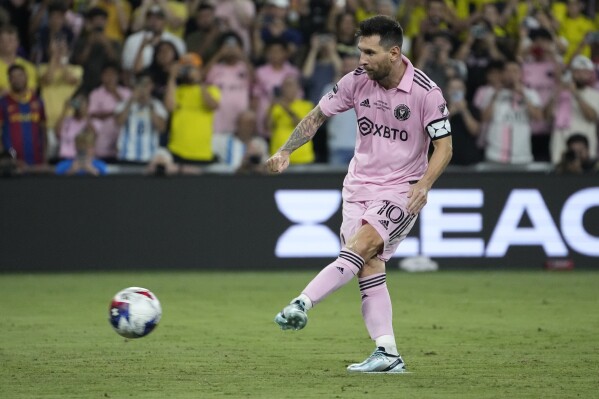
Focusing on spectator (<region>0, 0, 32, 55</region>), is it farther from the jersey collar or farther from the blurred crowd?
the jersey collar

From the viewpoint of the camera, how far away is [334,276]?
799cm

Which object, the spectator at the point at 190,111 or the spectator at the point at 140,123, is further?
the spectator at the point at 190,111

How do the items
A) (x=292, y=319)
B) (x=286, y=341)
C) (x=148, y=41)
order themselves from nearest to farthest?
1. (x=292, y=319)
2. (x=286, y=341)
3. (x=148, y=41)

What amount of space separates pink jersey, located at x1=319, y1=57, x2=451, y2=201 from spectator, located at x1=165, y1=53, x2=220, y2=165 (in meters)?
8.79

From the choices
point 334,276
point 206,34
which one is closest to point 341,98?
point 334,276

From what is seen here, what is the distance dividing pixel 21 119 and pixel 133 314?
28.2 feet

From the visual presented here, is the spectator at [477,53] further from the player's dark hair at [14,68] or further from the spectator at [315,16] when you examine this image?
the player's dark hair at [14,68]

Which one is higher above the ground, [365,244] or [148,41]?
[148,41]

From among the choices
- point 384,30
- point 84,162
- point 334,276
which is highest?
point 384,30

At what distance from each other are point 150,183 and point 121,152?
98 cm

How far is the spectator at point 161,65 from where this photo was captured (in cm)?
1741

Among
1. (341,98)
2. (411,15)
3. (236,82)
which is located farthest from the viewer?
(411,15)

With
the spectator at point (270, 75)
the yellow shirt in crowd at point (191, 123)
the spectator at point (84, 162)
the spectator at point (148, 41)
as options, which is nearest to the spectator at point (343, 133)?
the spectator at point (270, 75)

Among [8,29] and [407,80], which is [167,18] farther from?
[407,80]
